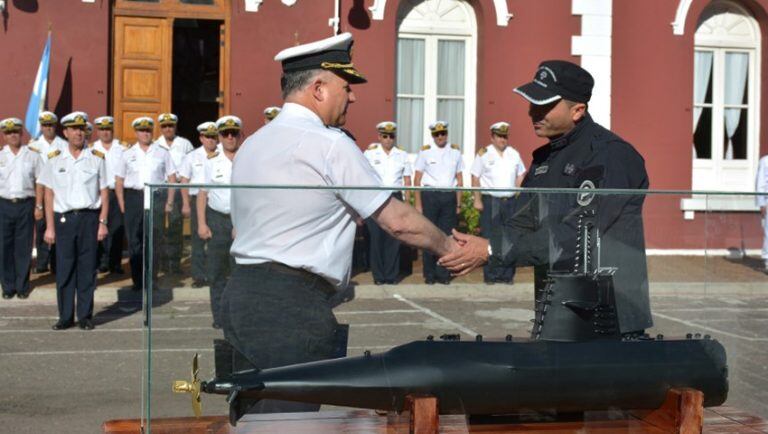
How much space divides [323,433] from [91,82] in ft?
39.6

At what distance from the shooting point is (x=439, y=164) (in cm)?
1462

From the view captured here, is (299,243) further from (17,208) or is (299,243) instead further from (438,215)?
(17,208)

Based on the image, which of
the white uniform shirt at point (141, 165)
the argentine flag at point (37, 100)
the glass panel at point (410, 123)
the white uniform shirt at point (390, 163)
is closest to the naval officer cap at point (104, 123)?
the white uniform shirt at point (141, 165)

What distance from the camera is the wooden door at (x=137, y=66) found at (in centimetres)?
1503

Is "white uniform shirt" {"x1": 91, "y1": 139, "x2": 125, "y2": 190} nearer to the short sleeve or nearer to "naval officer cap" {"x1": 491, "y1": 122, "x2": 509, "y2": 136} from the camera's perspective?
"naval officer cap" {"x1": 491, "y1": 122, "x2": 509, "y2": 136}

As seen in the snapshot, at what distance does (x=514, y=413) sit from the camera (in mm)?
3363

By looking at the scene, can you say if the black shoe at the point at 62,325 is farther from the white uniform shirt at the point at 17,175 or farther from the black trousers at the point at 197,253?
the black trousers at the point at 197,253

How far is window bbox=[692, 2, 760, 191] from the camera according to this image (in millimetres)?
17062

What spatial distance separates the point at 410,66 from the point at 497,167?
2.41 meters

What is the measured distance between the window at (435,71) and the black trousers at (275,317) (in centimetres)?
1284

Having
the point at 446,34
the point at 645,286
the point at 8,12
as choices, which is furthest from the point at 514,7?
the point at 645,286

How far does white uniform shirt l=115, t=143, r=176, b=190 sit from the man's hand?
10515 millimetres

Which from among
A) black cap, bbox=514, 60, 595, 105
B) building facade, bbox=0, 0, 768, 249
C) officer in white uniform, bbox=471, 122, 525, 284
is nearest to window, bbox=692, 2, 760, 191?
building facade, bbox=0, 0, 768, 249

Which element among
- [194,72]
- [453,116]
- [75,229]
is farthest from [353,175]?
[194,72]
